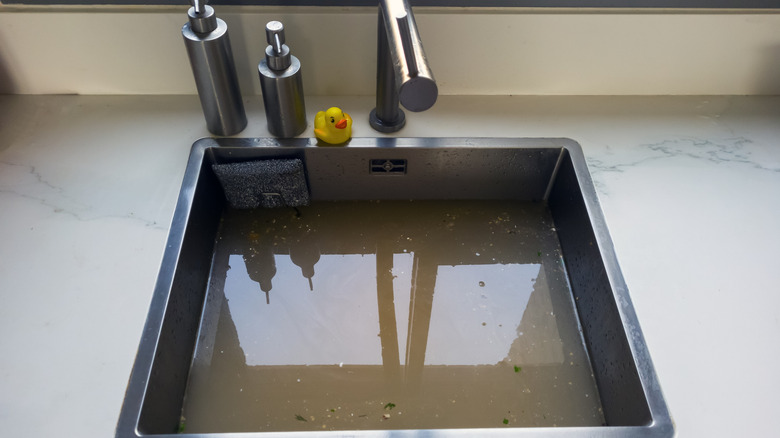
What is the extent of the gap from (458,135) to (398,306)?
0.34m

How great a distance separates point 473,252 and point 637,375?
1.10 ft

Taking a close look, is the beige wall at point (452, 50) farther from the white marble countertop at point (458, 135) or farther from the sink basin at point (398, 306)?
the sink basin at point (398, 306)

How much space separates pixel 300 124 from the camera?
37.5 inches

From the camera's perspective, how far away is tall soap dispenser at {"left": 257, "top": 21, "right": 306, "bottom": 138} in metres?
0.82

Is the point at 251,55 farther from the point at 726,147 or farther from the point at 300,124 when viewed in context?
the point at 726,147

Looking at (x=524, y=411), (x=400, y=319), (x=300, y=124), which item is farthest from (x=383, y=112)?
(x=524, y=411)

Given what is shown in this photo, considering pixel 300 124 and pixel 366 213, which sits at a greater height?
pixel 300 124

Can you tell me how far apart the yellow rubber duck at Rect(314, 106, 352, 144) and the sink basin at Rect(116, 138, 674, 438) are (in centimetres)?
3

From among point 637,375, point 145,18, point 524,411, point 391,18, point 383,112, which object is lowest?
point 524,411

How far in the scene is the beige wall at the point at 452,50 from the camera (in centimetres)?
97

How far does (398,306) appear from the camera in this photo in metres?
0.87

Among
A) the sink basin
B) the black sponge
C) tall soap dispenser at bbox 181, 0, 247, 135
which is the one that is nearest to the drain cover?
the sink basin

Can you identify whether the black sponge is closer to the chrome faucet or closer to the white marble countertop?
the white marble countertop

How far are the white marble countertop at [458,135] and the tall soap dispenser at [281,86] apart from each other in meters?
0.07
